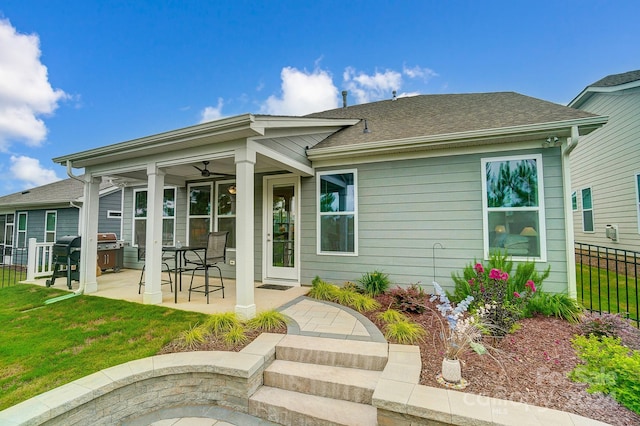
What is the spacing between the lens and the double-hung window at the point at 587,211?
869 cm

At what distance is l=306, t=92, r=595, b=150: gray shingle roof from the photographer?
4.53 m

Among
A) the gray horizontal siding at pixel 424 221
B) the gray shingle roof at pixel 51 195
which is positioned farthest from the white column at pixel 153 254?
the gray shingle roof at pixel 51 195

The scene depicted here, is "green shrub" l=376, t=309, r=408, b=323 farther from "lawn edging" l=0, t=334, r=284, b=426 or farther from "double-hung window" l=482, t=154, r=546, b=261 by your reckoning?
"double-hung window" l=482, t=154, r=546, b=261

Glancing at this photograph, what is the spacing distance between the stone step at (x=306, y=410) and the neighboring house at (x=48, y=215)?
34.3 ft

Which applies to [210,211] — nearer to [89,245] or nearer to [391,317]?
[89,245]

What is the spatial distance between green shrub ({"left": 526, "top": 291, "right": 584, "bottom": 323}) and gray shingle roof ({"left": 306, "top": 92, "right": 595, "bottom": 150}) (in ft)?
8.53

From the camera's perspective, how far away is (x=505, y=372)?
2.49 metres

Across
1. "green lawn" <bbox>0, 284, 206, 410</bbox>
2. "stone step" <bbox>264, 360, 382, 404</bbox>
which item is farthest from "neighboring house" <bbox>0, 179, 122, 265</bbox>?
"stone step" <bbox>264, 360, 382, 404</bbox>

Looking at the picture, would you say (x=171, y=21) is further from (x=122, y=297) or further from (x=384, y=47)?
(x=122, y=297)

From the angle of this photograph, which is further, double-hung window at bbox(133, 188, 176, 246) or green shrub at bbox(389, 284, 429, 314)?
double-hung window at bbox(133, 188, 176, 246)

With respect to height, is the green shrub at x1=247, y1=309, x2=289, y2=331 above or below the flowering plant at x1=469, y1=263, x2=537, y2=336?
below

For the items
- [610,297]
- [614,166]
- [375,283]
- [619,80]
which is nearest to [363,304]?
[375,283]

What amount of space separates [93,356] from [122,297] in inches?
98.8

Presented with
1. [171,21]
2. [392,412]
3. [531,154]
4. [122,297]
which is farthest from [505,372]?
[171,21]
